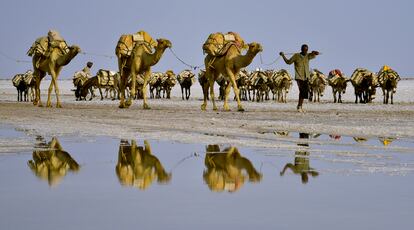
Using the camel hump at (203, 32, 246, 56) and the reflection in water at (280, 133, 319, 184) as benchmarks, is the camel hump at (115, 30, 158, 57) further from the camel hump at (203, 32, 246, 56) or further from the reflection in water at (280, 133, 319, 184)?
the reflection in water at (280, 133, 319, 184)

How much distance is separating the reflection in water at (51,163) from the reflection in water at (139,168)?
1.60 feet

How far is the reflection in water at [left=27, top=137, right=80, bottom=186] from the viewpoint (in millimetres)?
8699

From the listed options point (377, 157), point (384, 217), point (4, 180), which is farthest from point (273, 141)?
point (384, 217)

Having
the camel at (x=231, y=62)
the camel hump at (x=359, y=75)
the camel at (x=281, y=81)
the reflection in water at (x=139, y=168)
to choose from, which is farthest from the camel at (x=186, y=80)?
the reflection in water at (x=139, y=168)

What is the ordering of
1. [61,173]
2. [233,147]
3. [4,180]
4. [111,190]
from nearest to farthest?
[111,190] → [4,180] → [61,173] → [233,147]

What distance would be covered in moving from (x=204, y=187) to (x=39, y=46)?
23.6 m

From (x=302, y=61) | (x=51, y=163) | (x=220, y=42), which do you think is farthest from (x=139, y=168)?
(x=220, y=42)

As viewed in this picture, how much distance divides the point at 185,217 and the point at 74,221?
70cm

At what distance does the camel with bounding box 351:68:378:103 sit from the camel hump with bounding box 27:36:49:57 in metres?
21.4

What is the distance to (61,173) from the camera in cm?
891

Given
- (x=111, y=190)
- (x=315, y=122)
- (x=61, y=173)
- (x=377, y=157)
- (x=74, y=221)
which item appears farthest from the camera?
(x=315, y=122)

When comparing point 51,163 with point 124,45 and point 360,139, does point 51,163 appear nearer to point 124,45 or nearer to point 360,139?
point 360,139

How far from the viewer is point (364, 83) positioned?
49.2m

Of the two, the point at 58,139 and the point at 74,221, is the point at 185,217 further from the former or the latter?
the point at 58,139
